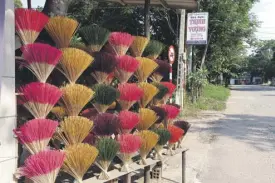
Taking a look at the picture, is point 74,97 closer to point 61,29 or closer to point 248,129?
point 61,29

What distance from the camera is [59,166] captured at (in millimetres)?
2838

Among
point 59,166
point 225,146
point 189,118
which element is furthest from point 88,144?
point 189,118

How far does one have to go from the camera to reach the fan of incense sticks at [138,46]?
4.30m

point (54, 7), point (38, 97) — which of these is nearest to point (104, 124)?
point (38, 97)

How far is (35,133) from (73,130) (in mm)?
380

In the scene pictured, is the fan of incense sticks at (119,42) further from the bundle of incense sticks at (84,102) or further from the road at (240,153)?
the road at (240,153)

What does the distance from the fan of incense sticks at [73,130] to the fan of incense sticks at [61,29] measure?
71 cm

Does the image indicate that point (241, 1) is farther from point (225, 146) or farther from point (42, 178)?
point (42, 178)

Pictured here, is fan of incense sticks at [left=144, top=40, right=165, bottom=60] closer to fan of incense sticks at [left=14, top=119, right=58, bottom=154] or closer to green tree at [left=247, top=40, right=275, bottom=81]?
fan of incense sticks at [left=14, top=119, right=58, bottom=154]

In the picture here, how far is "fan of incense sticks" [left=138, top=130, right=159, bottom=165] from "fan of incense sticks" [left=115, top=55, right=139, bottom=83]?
2.02ft

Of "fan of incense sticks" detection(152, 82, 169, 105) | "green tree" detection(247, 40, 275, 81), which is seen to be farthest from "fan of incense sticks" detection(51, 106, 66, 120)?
"green tree" detection(247, 40, 275, 81)

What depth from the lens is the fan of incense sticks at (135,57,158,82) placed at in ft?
13.9

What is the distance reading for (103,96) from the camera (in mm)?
3551

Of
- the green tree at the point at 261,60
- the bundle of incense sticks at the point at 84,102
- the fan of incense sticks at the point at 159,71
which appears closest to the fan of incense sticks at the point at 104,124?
the bundle of incense sticks at the point at 84,102
